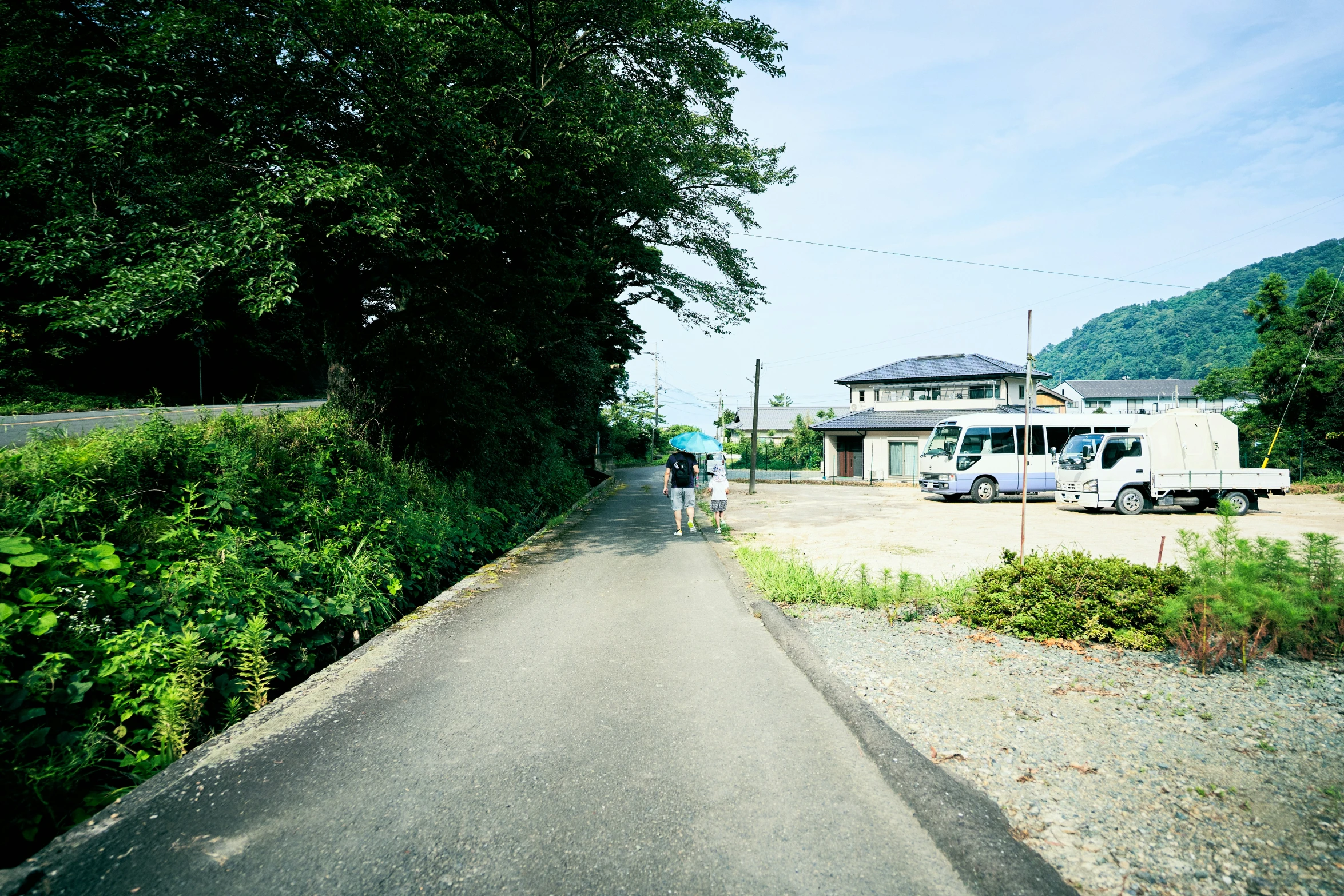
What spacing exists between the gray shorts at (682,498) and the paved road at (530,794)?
6552 mm

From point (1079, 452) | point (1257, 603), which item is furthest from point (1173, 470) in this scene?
point (1257, 603)

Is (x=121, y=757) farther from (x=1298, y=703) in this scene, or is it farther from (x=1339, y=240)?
(x=1339, y=240)

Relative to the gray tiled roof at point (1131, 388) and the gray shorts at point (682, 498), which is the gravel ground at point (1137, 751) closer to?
the gray shorts at point (682, 498)

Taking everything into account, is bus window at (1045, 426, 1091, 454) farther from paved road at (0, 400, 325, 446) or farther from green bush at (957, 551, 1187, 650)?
paved road at (0, 400, 325, 446)

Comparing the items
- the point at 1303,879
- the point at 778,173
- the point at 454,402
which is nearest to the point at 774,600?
the point at 1303,879

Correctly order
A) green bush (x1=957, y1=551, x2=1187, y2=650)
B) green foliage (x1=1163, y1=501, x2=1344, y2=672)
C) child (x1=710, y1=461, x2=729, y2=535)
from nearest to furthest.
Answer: green foliage (x1=1163, y1=501, x2=1344, y2=672) < green bush (x1=957, y1=551, x2=1187, y2=650) < child (x1=710, y1=461, x2=729, y2=535)

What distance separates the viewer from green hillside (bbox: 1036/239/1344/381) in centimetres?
6619

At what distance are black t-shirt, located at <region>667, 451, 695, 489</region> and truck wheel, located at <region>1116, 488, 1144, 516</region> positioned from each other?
11.7 metres

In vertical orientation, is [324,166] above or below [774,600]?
above

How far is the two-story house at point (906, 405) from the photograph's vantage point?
32438 mm

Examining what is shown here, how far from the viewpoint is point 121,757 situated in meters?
3.19

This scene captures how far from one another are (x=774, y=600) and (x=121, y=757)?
503 centimetres

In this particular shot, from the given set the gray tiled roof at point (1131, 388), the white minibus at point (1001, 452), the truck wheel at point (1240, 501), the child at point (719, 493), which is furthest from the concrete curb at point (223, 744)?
the gray tiled roof at point (1131, 388)

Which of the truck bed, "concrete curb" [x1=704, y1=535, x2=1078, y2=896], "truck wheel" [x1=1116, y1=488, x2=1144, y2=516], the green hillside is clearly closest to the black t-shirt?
"concrete curb" [x1=704, y1=535, x2=1078, y2=896]
